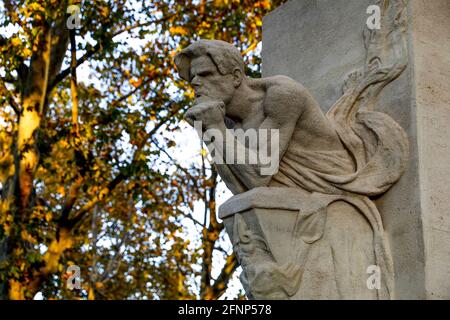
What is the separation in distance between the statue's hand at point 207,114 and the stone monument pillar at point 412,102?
0.72 metres

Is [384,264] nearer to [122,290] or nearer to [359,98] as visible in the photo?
[359,98]

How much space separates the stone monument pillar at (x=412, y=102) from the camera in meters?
4.45

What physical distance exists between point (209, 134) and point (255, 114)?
425 mm

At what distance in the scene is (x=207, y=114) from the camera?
15.1ft

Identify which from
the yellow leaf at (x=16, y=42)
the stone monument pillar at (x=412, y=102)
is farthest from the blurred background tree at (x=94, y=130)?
the stone monument pillar at (x=412, y=102)

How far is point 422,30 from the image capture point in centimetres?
502

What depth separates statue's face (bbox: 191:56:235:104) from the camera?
480 cm

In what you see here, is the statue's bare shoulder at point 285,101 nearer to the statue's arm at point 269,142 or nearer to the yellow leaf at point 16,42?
the statue's arm at point 269,142

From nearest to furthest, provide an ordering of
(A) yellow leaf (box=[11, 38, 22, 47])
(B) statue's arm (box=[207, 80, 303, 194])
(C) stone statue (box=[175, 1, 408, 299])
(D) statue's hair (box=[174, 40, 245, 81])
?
1. (C) stone statue (box=[175, 1, 408, 299])
2. (B) statue's arm (box=[207, 80, 303, 194])
3. (D) statue's hair (box=[174, 40, 245, 81])
4. (A) yellow leaf (box=[11, 38, 22, 47])

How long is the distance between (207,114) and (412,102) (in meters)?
1.28

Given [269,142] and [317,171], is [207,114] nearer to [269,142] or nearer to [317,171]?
[269,142]

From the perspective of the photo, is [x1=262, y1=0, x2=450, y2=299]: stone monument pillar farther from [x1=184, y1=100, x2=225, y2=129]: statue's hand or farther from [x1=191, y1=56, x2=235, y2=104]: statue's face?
[x1=191, y1=56, x2=235, y2=104]: statue's face

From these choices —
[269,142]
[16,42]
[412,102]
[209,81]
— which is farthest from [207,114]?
[16,42]

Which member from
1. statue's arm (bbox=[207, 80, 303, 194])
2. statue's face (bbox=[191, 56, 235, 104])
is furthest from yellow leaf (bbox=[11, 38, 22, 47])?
statue's arm (bbox=[207, 80, 303, 194])
